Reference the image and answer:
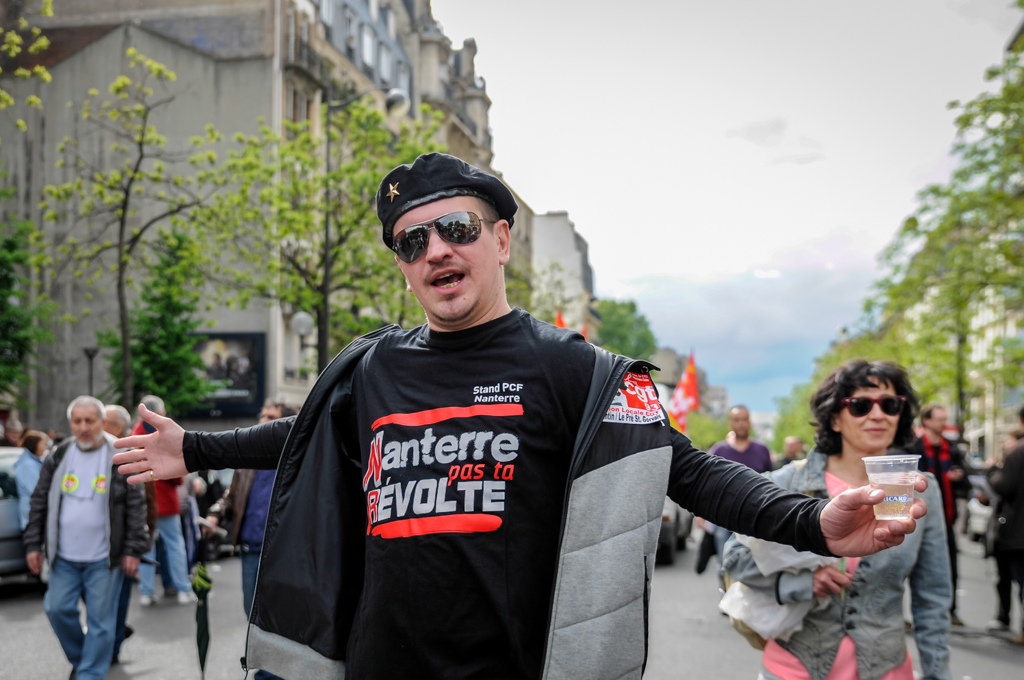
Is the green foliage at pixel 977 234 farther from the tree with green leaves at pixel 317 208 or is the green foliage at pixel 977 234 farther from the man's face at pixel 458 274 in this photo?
the man's face at pixel 458 274

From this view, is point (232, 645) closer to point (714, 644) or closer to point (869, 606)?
point (714, 644)

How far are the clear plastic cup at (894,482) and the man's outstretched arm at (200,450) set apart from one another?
1.50 metres

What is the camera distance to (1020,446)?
8.83 metres

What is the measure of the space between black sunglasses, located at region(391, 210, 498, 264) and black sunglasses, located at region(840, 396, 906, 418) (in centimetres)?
188

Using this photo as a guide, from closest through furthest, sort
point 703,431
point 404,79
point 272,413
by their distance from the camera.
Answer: point 272,413 → point 404,79 → point 703,431

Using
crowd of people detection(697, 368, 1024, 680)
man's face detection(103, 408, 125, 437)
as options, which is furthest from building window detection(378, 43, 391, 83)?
crowd of people detection(697, 368, 1024, 680)

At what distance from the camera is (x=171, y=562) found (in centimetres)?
1046

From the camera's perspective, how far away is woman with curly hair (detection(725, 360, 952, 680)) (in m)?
3.35

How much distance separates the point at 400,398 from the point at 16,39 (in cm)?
1146

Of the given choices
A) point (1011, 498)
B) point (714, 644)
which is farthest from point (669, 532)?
point (1011, 498)

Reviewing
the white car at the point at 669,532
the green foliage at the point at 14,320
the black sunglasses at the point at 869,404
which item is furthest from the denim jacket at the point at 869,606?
the green foliage at the point at 14,320

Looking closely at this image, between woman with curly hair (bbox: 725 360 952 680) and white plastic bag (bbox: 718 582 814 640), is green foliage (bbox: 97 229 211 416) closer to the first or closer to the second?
woman with curly hair (bbox: 725 360 952 680)

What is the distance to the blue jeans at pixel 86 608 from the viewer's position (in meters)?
6.33

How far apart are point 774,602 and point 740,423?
8.35m
